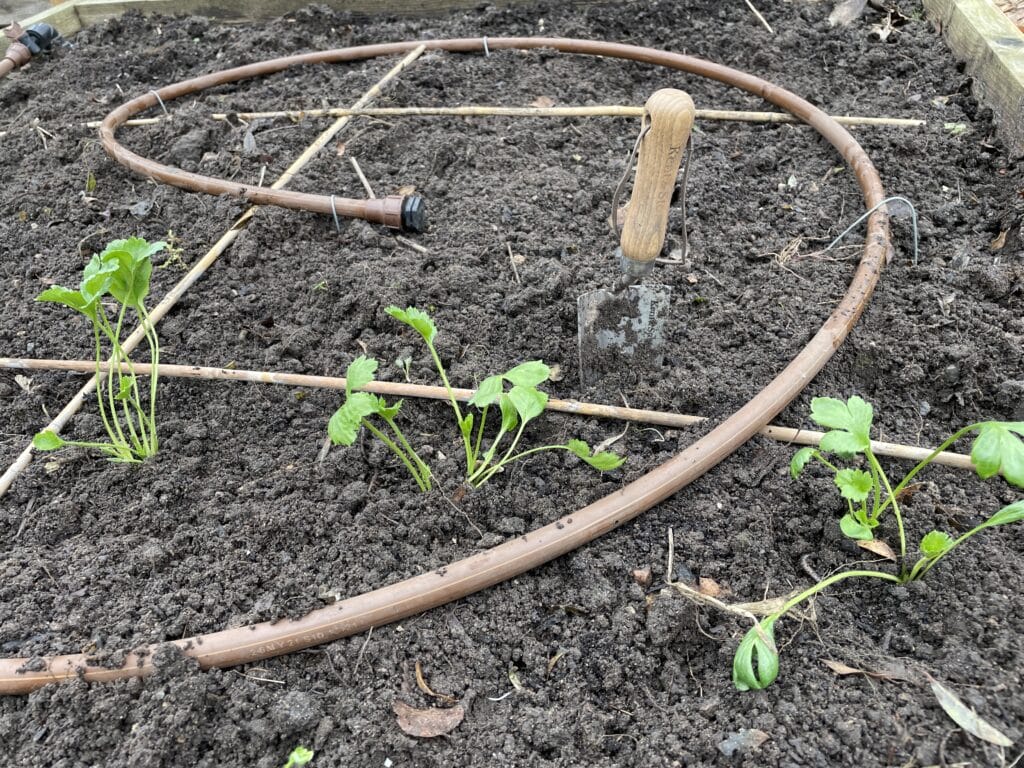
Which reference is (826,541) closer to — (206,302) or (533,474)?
(533,474)

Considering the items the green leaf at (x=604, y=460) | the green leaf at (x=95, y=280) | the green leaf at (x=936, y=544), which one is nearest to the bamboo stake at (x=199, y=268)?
the green leaf at (x=95, y=280)

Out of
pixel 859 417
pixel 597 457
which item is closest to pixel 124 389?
pixel 597 457

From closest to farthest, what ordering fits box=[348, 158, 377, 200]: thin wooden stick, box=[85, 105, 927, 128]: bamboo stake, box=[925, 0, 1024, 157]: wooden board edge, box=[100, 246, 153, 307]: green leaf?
box=[100, 246, 153, 307]: green leaf, box=[925, 0, 1024, 157]: wooden board edge, box=[348, 158, 377, 200]: thin wooden stick, box=[85, 105, 927, 128]: bamboo stake

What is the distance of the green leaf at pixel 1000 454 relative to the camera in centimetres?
127

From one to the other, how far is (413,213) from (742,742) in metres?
1.94

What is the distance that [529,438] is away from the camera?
6.34 feet

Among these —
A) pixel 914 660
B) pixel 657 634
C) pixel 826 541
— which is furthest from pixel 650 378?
pixel 914 660

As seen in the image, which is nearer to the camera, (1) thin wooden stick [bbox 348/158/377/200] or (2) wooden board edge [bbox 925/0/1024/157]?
(2) wooden board edge [bbox 925/0/1024/157]

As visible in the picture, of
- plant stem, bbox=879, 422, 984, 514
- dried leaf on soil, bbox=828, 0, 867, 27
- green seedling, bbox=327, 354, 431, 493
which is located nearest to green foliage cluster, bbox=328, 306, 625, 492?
green seedling, bbox=327, 354, 431, 493

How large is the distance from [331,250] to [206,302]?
1.56ft

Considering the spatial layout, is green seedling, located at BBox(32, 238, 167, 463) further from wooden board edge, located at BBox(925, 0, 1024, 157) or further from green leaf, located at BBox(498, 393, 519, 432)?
wooden board edge, located at BBox(925, 0, 1024, 157)

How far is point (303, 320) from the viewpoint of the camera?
2301 millimetres

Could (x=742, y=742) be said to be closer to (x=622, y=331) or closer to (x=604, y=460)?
(x=604, y=460)

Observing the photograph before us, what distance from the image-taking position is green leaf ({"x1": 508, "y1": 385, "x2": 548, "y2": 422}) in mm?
1658
